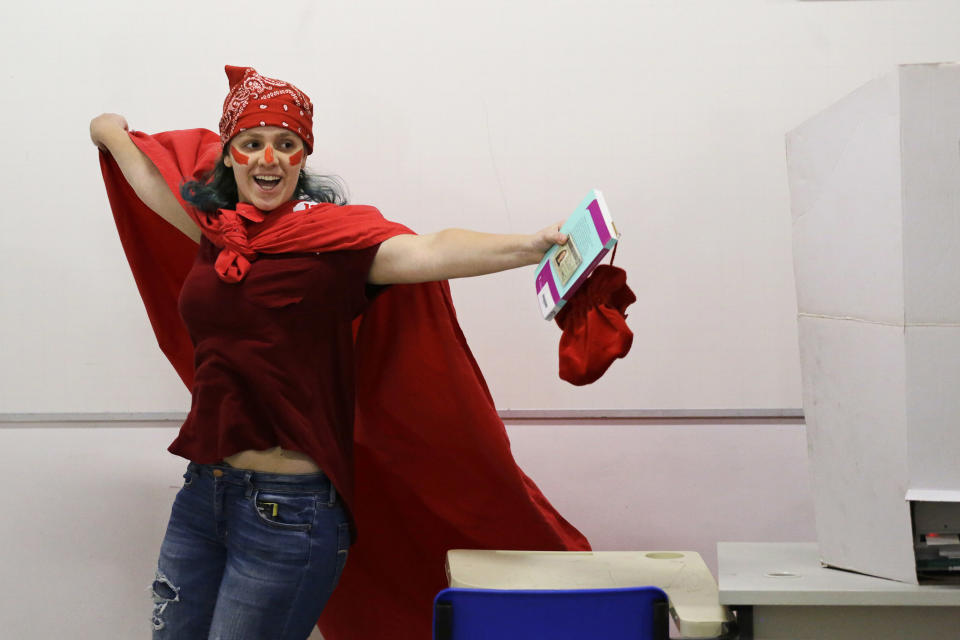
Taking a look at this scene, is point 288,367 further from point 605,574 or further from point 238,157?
point 605,574

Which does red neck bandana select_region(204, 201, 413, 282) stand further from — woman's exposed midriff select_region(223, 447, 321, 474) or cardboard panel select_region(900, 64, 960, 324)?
cardboard panel select_region(900, 64, 960, 324)

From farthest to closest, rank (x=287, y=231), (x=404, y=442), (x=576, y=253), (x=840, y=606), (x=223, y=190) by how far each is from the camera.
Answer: (x=404, y=442)
(x=223, y=190)
(x=287, y=231)
(x=840, y=606)
(x=576, y=253)

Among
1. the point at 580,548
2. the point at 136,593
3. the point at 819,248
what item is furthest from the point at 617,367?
the point at 136,593

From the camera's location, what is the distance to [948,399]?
1.43 m

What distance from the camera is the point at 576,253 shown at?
139 cm

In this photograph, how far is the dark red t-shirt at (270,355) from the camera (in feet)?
5.26

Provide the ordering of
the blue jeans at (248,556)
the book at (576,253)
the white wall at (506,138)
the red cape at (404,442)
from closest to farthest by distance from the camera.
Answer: the book at (576,253) → the blue jeans at (248,556) → the red cape at (404,442) → the white wall at (506,138)

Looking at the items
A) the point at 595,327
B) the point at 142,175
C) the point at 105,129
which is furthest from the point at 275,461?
the point at 105,129

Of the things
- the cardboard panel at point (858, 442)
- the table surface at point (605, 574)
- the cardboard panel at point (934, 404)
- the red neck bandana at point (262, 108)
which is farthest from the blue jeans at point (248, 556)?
the cardboard panel at point (934, 404)

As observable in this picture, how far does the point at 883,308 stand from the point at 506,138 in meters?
1.02

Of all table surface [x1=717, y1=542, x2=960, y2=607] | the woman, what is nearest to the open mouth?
the woman

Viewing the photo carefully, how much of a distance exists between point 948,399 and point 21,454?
201 cm

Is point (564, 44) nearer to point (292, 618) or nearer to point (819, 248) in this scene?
point (819, 248)

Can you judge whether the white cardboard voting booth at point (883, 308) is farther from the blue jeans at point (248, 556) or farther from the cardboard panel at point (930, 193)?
the blue jeans at point (248, 556)
